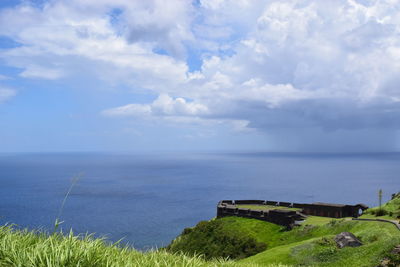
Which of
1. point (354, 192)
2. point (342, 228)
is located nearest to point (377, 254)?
point (342, 228)

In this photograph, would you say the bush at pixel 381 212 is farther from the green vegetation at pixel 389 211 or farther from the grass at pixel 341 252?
the grass at pixel 341 252

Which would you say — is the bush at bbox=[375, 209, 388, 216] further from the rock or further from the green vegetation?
the rock

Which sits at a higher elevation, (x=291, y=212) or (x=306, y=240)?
(x=306, y=240)

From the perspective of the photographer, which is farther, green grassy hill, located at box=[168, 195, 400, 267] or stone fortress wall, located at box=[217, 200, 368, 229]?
stone fortress wall, located at box=[217, 200, 368, 229]

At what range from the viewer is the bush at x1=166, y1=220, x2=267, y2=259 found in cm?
3738

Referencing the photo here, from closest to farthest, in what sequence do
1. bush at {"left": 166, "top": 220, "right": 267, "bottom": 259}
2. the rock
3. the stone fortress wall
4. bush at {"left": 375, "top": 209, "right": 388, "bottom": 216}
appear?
1. the rock
2. bush at {"left": 375, "top": 209, "right": 388, "bottom": 216}
3. bush at {"left": 166, "top": 220, "right": 267, "bottom": 259}
4. the stone fortress wall

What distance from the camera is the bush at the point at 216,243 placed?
3738 centimetres

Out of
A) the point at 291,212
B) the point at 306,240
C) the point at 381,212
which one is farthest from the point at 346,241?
the point at 291,212

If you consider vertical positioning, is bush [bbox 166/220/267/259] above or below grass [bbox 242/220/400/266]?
below

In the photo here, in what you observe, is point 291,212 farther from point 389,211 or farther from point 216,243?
point 389,211

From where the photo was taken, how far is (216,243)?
41625mm

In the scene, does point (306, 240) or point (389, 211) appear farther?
point (389, 211)

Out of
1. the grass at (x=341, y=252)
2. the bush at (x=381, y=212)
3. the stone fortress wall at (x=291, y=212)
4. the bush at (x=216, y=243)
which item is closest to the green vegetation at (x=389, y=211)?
the bush at (x=381, y=212)

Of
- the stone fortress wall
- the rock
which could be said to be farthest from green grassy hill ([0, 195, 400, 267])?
the stone fortress wall
